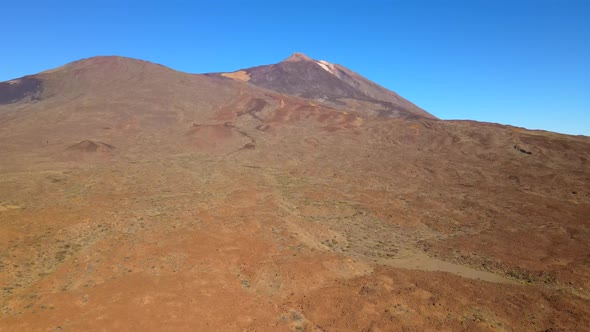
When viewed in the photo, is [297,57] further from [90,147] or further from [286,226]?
[286,226]

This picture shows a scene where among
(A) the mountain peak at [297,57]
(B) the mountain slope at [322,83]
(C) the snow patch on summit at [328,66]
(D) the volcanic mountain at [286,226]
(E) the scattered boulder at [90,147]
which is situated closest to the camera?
(D) the volcanic mountain at [286,226]

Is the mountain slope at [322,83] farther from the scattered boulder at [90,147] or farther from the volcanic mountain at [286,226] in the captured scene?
the scattered boulder at [90,147]

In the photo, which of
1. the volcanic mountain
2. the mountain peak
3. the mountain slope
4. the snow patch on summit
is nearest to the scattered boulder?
the volcanic mountain

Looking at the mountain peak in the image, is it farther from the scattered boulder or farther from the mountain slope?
the scattered boulder

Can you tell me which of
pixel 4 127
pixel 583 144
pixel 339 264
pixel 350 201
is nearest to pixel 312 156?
pixel 350 201

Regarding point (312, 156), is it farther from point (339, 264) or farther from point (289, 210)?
point (339, 264)

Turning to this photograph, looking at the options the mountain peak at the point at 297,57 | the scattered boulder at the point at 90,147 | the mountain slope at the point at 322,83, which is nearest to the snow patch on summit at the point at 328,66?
the mountain slope at the point at 322,83

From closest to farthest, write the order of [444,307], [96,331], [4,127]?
[96,331] < [444,307] < [4,127]
